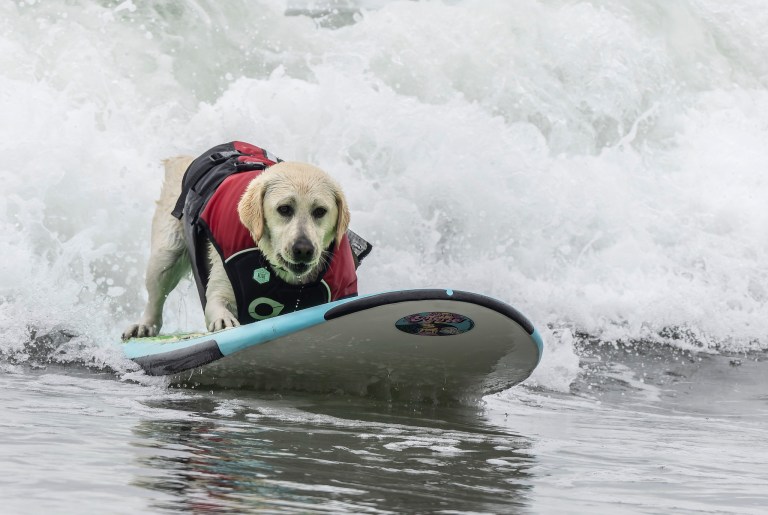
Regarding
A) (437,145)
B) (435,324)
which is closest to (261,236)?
(435,324)

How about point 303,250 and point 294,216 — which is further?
point 294,216

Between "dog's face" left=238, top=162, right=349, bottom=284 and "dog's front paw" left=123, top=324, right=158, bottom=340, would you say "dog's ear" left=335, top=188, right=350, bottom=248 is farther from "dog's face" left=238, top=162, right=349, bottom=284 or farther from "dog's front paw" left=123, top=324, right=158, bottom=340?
"dog's front paw" left=123, top=324, right=158, bottom=340

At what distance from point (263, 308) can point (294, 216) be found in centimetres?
60

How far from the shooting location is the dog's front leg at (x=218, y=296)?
19.1 ft

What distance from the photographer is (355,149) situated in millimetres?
10961

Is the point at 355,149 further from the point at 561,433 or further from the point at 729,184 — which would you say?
A: the point at 561,433

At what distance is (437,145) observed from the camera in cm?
1115

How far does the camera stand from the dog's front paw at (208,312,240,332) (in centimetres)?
573

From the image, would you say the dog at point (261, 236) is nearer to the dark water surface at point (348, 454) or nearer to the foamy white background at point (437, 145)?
the dark water surface at point (348, 454)

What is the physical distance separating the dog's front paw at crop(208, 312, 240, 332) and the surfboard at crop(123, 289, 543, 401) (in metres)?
0.10

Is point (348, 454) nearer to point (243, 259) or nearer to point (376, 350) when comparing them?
point (376, 350)

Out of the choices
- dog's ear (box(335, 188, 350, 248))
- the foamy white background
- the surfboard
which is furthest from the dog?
the foamy white background

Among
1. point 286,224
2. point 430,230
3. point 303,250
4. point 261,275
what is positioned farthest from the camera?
point 430,230

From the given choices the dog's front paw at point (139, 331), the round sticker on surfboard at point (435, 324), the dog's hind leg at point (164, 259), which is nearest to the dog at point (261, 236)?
the dog's hind leg at point (164, 259)
